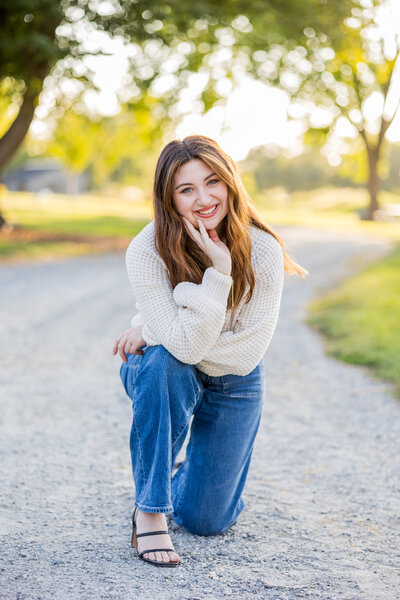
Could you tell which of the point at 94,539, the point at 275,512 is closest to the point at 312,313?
the point at 275,512

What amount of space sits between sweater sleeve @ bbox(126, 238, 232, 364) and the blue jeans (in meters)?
0.08

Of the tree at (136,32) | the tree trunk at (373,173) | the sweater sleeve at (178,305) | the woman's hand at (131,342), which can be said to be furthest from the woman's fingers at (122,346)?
the tree trunk at (373,173)

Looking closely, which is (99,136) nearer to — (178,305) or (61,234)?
(61,234)

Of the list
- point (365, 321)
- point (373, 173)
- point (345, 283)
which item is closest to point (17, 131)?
point (345, 283)

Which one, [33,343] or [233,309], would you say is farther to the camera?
[33,343]

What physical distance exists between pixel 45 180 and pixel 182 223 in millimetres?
68738

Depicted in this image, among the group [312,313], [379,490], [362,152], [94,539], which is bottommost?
[362,152]

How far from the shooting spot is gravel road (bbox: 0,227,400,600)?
238 centimetres

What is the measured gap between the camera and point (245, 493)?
3301mm

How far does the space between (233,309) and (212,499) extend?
776mm

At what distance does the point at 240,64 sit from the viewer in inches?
699

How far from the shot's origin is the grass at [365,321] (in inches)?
242

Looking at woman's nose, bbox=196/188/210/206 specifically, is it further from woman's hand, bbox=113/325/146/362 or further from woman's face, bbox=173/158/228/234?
woman's hand, bbox=113/325/146/362

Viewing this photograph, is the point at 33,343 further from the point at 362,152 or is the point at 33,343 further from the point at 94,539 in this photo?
the point at 362,152
